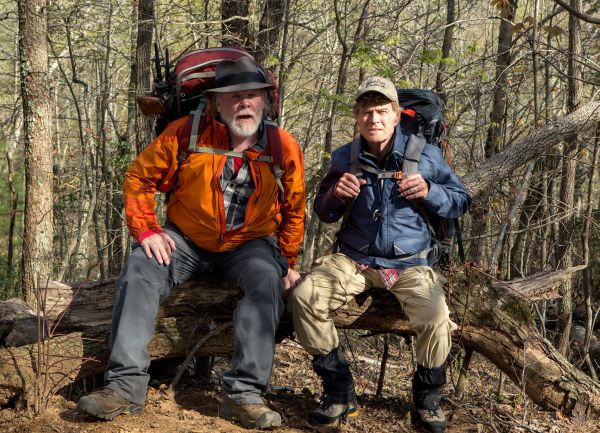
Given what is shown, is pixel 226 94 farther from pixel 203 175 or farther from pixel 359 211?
pixel 359 211

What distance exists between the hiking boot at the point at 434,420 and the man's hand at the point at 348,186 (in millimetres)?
1530

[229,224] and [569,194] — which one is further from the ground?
[569,194]

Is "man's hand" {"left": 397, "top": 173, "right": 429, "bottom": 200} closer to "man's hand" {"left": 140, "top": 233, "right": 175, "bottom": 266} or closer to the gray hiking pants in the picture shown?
the gray hiking pants

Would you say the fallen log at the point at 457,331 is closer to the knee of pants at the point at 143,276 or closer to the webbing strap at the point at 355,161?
the knee of pants at the point at 143,276

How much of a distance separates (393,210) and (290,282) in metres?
0.89

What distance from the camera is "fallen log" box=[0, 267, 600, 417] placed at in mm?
4520

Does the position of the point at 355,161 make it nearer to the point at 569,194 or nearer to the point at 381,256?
the point at 381,256

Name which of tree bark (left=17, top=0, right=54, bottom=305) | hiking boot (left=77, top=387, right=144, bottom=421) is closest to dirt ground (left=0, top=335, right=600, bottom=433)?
hiking boot (left=77, top=387, right=144, bottom=421)

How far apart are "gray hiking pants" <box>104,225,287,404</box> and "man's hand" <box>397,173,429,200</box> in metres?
1.02

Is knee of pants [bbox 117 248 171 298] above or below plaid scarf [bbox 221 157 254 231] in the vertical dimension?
below

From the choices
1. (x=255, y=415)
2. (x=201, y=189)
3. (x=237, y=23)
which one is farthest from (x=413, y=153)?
(x=237, y=23)

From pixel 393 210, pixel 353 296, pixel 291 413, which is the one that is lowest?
pixel 291 413

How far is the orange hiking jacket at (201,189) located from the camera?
438 cm

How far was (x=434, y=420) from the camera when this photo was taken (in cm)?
423
